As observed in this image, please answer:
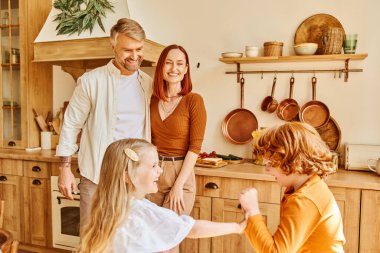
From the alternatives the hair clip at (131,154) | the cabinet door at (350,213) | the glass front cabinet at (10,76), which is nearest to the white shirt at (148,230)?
the hair clip at (131,154)

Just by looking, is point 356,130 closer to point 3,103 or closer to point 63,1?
point 63,1

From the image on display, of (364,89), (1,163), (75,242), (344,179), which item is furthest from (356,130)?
(1,163)

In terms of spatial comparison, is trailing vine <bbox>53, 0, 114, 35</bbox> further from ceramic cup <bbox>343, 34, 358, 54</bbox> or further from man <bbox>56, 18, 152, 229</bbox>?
ceramic cup <bbox>343, 34, 358, 54</bbox>

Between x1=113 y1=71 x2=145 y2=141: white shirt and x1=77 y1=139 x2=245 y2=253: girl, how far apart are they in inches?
28.9

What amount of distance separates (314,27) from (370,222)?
138 centimetres

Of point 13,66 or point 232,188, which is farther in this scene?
point 13,66

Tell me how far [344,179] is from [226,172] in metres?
0.70

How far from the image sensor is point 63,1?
2.94 meters

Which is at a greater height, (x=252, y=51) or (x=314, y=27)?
(x=314, y=27)

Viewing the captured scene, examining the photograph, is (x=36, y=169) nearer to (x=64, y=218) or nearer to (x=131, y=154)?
(x=64, y=218)

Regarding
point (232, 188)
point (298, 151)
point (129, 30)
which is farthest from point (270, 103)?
point (298, 151)

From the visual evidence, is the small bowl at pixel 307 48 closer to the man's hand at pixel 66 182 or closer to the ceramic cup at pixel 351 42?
the ceramic cup at pixel 351 42

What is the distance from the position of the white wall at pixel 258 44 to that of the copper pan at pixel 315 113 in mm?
55

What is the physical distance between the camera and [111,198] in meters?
1.30
